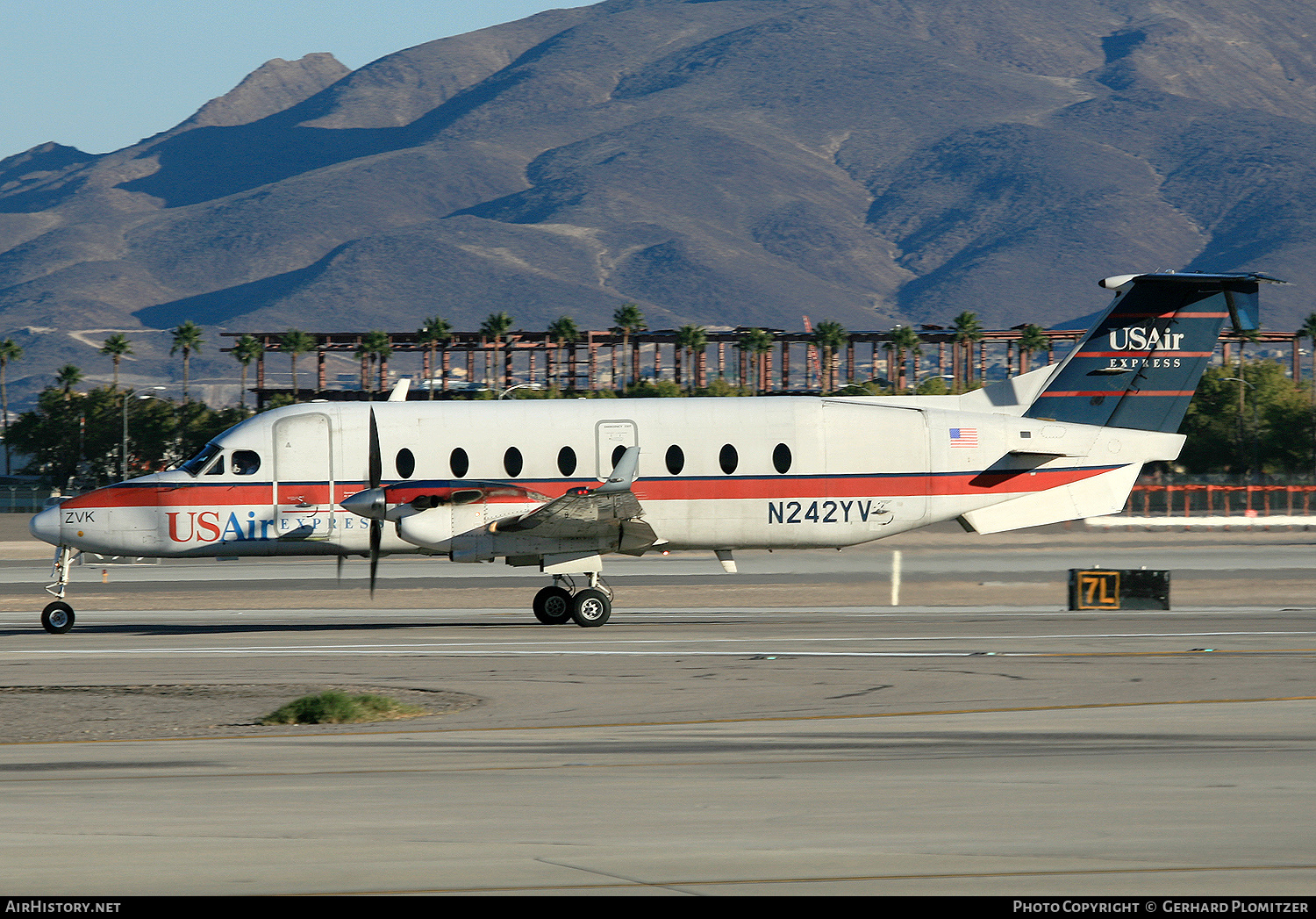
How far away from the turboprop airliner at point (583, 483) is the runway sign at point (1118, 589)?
7.12 feet

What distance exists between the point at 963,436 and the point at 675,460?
5471 mm

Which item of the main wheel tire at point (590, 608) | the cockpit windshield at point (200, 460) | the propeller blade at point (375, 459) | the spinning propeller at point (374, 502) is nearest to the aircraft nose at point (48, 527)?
the cockpit windshield at point (200, 460)

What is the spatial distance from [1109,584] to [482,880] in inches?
922

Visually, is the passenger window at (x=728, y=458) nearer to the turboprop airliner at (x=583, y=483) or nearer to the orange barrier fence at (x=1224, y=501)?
the turboprop airliner at (x=583, y=483)

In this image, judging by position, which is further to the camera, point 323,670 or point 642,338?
point 642,338

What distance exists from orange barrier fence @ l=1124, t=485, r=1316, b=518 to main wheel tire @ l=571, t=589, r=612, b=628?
46.2 meters

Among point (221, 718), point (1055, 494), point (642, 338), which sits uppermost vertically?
point (642, 338)

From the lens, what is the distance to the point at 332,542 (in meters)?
26.0

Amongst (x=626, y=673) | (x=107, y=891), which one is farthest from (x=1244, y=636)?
(x=107, y=891)

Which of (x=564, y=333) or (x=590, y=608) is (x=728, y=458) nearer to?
(x=590, y=608)

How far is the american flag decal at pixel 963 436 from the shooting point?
88.1 ft

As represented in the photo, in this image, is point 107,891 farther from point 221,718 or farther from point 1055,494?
point 1055,494

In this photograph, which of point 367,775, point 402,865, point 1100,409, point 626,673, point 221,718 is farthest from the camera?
point 1100,409

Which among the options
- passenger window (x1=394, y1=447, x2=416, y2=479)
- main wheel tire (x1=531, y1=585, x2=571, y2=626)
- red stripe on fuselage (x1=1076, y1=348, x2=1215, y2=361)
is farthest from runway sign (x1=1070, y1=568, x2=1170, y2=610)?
passenger window (x1=394, y1=447, x2=416, y2=479)
